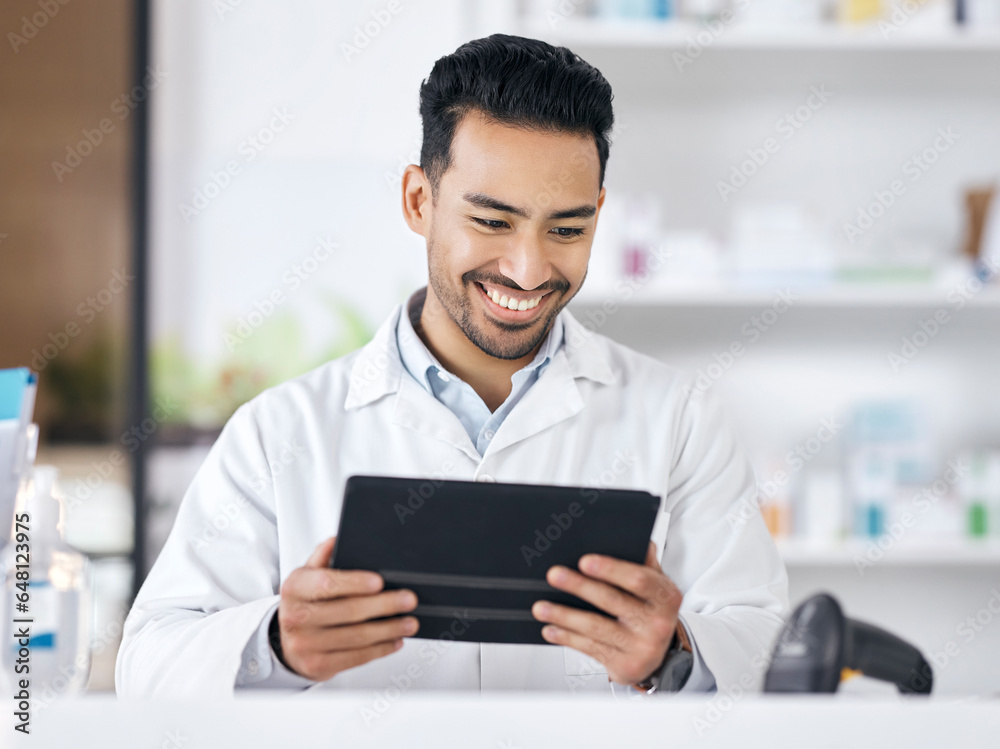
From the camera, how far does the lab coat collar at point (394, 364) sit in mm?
1319

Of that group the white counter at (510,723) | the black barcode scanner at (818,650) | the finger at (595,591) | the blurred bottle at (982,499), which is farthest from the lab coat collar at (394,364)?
the blurred bottle at (982,499)

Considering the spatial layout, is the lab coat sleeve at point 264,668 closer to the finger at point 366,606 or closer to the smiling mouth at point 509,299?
the finger at point 366,606

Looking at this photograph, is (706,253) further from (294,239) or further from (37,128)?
(37,128)

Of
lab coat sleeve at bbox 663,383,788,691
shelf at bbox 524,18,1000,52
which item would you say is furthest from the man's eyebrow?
shelf at bbox 524,18,1000,52

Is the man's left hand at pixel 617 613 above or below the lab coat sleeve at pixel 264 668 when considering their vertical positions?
above

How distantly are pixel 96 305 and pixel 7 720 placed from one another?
71.7 inches

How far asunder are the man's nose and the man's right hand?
0.49 metres

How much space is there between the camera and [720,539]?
4.18 ft

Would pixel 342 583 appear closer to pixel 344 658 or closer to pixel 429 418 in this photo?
pixel 344 658

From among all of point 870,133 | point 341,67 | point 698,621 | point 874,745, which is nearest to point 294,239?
point 341,67

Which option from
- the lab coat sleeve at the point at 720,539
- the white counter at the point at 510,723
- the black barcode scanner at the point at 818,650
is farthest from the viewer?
the lab coat sleeve at the point at 720,539

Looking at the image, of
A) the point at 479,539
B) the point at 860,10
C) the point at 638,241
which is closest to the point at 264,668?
the point at 479,539

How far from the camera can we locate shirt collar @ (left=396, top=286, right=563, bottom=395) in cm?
134

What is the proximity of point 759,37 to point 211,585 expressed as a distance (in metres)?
1.56
